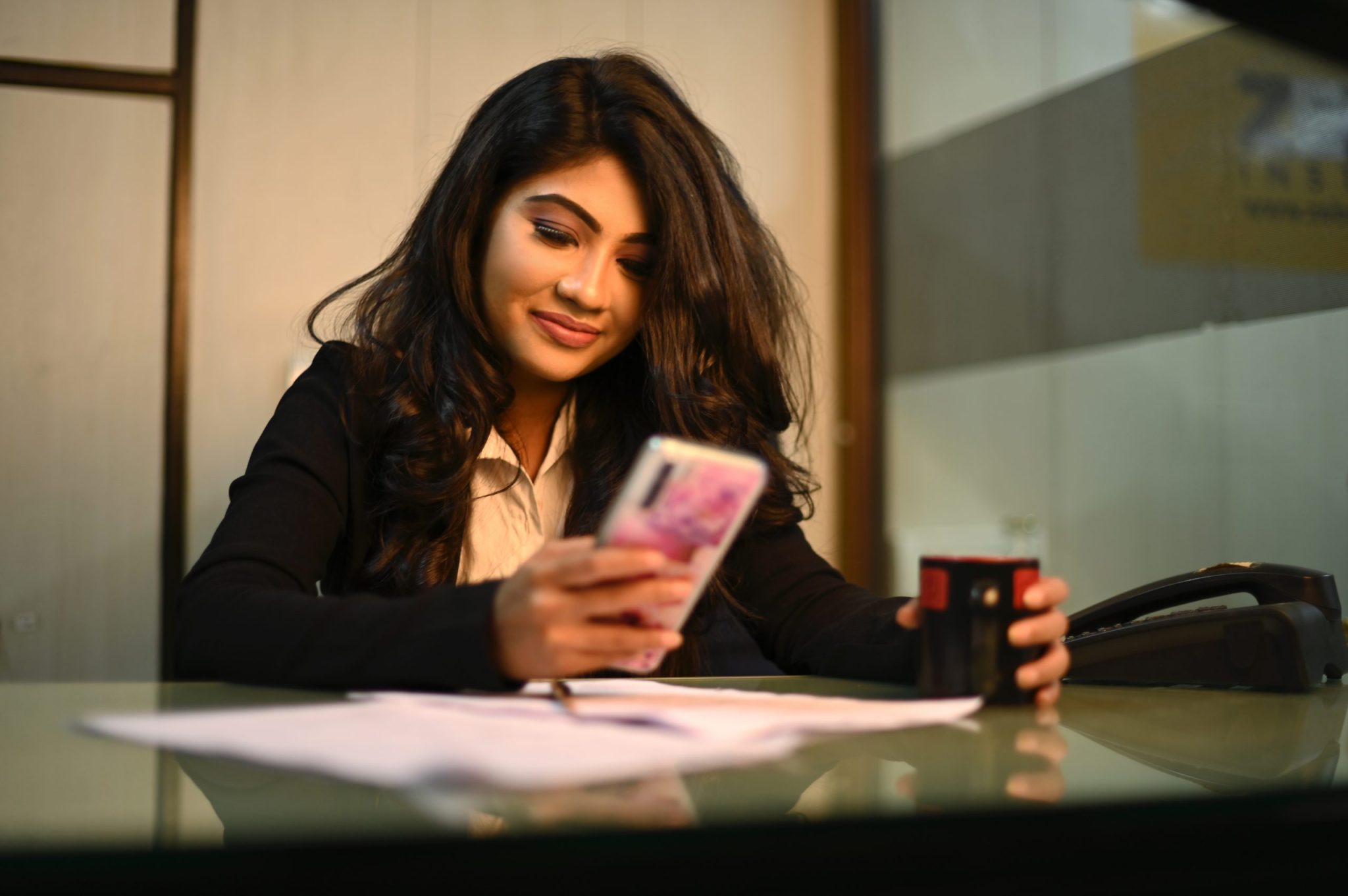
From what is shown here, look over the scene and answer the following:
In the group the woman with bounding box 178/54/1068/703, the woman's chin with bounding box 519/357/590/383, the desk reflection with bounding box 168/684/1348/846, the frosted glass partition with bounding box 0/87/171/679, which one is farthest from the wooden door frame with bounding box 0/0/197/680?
the desk reflection with bounding box 168/684/1348/846

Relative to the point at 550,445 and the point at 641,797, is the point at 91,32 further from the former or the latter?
the point at 641,797

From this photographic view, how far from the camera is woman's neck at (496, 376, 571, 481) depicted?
1562 mm

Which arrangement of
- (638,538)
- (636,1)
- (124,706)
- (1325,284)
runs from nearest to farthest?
(638,538), (124,706), (1325,284), (636,1)

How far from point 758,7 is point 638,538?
3085 millimetres

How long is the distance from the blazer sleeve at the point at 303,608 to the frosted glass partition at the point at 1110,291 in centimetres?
136

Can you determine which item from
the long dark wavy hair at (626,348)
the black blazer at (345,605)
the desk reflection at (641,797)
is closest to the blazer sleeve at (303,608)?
the black blazer at (345,605)

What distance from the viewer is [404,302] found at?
1523mm

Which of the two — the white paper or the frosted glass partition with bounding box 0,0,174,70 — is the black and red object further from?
the frosted glass partition with bounding box 0,0,174,70

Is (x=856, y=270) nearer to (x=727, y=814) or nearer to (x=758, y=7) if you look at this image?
(x=758, y=7)

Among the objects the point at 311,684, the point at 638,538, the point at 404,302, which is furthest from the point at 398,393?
the point at 638,538

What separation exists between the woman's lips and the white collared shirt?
5.6 inches

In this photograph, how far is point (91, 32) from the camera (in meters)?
2.76

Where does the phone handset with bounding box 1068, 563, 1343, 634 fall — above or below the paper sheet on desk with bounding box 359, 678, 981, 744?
above

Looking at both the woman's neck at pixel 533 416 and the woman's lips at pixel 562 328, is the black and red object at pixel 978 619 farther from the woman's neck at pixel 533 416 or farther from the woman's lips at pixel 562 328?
the woman's neck at pixel 533 416
